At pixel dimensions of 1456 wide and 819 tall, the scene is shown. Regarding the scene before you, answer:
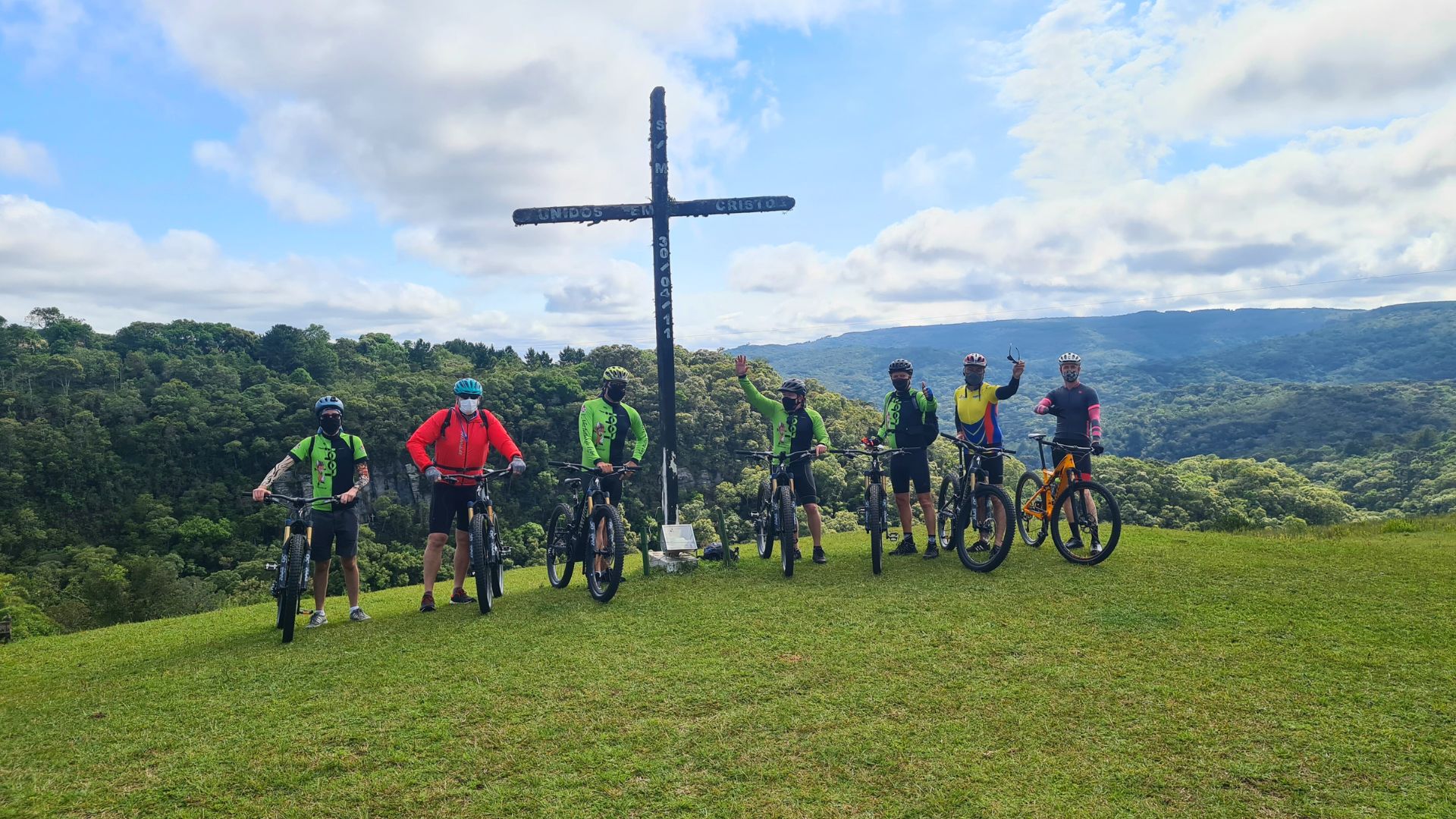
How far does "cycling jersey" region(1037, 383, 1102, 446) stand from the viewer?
24.2ft

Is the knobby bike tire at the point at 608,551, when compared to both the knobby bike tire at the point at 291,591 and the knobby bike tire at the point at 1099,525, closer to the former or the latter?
the knobby bike tire at the point at 291,591

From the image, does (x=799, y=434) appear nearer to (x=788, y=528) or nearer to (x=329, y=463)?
(x=788, y=528)

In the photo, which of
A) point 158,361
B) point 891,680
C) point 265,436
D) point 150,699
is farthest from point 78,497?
point 891,680

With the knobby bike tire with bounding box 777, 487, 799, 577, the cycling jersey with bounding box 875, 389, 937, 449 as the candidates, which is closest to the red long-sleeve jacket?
the knobby bike tire with bounding box 777, 487, 799, 577

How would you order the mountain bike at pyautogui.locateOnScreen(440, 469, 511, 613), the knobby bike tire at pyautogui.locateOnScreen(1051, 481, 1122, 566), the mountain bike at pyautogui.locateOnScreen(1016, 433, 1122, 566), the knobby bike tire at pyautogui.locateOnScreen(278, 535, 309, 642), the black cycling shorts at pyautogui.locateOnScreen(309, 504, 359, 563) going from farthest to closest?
the mountain bike at pyautogui.locateOnScreen(1016, 433, 1122, 566) → the knobby bike tire at pyautogui.locateOnScreen(1051, 481, 1122, 566) → the mountain bike at pyautogui.locateOnScreen(440, 469, 511, 613) → the black cycling shorts at pyautogui.locateOnScreen(309, 504, 359, 563) → the knobby bike tire at pyautogui.locateOnScreen(278, 535, 309, 642)

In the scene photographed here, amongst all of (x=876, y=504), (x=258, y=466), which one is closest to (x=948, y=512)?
(x=876, y=504)

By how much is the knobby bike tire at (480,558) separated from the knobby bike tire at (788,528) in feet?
8.85

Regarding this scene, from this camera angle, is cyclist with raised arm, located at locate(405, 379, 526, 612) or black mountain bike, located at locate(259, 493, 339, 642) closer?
black mountain bike, located at locate(259, 493, 339, 642)

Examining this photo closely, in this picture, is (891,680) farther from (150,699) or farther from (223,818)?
(150,699)

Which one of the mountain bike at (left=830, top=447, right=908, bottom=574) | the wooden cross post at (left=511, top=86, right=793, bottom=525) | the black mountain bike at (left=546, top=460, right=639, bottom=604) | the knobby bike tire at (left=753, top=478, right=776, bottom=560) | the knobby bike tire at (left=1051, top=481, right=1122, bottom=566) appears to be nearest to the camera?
the black mountain bike at (left=546, top=460, right=639, bottom=604)

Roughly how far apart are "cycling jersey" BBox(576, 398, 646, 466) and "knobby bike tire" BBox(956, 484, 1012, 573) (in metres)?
3.27

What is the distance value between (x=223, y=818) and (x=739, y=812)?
2148 mm

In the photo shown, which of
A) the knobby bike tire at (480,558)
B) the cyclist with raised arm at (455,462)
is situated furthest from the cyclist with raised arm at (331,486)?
the knobby bike tire at (480,558)

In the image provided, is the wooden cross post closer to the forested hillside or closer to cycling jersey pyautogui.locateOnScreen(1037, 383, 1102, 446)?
cycling jersey pyautogui.locateOnScreen(1037, 383, 1102, 446)
